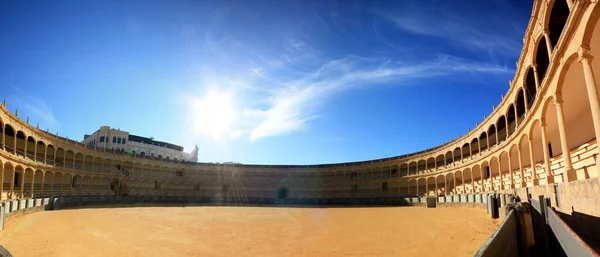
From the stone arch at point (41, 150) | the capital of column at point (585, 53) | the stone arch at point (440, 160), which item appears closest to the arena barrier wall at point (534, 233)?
the capital of column at point (585, 53)

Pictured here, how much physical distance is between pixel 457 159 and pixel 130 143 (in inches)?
2434

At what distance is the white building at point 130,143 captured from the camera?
6806 cm

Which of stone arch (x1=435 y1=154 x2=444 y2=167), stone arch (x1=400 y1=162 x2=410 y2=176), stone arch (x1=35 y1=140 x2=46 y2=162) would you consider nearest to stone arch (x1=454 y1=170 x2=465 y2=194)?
stone arch (x1=435 y1=154 x2=444 y2=167)

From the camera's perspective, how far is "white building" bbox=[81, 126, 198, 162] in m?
68.1

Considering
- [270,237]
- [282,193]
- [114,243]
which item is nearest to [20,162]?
[114,243]

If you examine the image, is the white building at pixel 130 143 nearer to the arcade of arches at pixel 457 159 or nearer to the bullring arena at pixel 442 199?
the arcade of arches at pixel 457 159

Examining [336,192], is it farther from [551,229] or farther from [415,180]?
[551,229]

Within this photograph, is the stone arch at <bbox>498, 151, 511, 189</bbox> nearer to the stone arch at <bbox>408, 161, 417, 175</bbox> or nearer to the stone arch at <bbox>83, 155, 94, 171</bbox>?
the stone arch at <bbox>408, 161, 417, 175</bbox>

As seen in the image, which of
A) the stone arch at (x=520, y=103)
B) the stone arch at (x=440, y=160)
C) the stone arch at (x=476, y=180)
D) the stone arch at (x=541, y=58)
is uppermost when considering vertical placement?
the stone arch at (x=541, y=58)

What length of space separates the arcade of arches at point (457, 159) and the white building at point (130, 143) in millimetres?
9669

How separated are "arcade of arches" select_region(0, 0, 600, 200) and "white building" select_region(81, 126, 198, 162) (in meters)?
9.67

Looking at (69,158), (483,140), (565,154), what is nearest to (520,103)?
(565,154)

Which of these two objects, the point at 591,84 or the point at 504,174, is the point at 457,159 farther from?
the point at 591,84

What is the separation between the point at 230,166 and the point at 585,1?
208 feet
